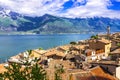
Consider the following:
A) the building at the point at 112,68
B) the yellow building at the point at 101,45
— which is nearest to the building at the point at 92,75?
the building at the point at 112,68

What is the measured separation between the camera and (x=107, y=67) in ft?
122

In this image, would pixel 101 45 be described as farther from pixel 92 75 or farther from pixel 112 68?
pixel 92 75

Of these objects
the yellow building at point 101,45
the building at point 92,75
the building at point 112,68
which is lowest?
the building at point 92,75

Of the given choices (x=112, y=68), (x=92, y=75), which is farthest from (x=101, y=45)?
(x=92, y=75)

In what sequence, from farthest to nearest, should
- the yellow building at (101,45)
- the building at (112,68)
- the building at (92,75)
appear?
the yellow building at (101,45) → the building at (112,68) → the building at (92,75)

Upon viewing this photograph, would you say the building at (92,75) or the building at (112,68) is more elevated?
the building at (112,68)

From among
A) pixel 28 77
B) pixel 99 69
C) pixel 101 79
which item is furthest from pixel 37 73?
pixel 99 69

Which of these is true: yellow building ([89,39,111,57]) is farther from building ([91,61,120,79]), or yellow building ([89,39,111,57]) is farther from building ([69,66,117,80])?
building ([69,66,117,80])

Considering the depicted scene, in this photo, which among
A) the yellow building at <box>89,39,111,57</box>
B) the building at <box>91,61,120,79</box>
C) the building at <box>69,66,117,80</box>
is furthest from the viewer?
the yellow building at <box>89,39,111,57</box>

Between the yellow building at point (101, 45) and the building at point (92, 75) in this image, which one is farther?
the yellow building at point (101, 45)

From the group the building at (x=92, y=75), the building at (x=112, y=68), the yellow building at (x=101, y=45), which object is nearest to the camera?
the building at (x=92, y=75)

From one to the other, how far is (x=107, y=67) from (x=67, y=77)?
713cm

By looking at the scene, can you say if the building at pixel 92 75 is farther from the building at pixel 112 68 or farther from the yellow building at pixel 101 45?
the yellow building at pixel 101 45

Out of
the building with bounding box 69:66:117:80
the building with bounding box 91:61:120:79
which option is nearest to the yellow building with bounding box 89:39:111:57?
the building with bounding box 91:61:120:79
